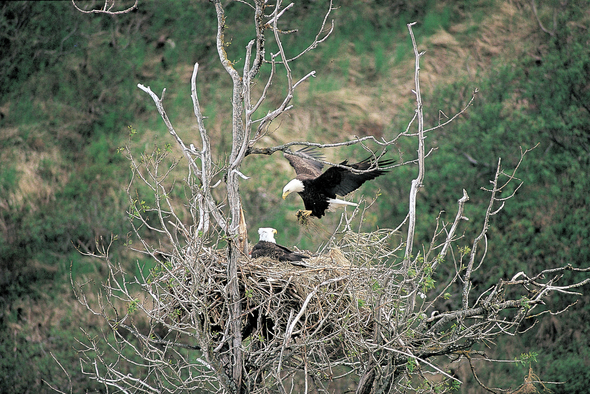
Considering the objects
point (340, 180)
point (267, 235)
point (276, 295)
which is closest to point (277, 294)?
point (276, 295)

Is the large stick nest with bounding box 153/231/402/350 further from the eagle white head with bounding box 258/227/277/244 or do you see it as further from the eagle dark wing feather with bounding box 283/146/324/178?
the eagle dark wing feather with bounding box 283/146/324/178

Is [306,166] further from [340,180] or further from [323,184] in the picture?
[340,180]

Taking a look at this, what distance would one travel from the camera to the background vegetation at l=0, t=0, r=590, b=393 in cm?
1491

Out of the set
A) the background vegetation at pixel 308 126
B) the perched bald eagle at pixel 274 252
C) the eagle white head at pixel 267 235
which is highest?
the perched bald eagle at pixel 274 252

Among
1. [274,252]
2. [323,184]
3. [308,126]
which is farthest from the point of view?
[308,126]

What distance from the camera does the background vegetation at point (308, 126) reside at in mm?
14914

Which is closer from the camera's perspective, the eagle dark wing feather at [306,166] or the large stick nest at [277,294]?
the large stick nest at [277,294]

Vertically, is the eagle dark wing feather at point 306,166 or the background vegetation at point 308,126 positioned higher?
the eagle dark wing feather at point 306,166

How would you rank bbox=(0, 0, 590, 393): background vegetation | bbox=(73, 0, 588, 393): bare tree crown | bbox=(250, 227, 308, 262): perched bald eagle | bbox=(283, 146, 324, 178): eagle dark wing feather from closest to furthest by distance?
bbox=(73, 0, 588, 393): bare tree crown → bbox=(250, 227, 308, 262): perched bald eagle → bbox=(283, 146, 324, 178): eagle dark wing feather → bbox=(0, 0, 590, 393): background vegetation

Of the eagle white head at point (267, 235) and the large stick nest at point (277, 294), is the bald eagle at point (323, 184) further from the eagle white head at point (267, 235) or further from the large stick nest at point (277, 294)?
the large stick nest at point (277, 294)

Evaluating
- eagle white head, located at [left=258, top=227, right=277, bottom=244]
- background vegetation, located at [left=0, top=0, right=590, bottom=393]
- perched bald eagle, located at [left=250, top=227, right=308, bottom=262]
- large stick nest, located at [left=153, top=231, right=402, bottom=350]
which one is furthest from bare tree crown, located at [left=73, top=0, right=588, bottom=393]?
background vegetation, located at [left=0, top=0, right=590, bottom=393]

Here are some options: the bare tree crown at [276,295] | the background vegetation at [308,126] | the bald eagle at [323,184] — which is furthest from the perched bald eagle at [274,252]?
the background vegetation at [308,126]

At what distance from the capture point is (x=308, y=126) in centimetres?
1836

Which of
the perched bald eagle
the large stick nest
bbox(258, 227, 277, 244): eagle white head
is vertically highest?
the large stick nest
